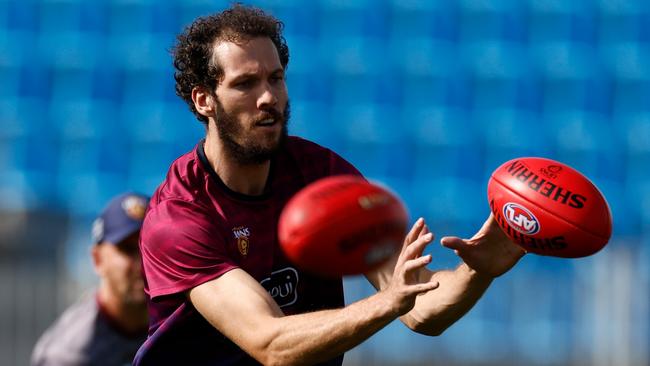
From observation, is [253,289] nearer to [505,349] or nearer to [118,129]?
[505,349]

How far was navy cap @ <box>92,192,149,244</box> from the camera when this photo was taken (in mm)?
7148

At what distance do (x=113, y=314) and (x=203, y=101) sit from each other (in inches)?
95.1

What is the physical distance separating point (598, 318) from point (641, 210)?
8.71 ft

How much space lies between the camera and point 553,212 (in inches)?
180

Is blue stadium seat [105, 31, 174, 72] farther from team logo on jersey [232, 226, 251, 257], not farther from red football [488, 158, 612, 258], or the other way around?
red football [488, 158, 612, 258]

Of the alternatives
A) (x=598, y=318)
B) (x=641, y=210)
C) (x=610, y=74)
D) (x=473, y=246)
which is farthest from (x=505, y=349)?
(x=473, y=246)

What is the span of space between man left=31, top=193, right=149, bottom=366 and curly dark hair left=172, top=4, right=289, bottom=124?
6.73 ft

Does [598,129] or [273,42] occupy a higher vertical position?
[273,42]

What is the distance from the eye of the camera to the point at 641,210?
12031 millimetres

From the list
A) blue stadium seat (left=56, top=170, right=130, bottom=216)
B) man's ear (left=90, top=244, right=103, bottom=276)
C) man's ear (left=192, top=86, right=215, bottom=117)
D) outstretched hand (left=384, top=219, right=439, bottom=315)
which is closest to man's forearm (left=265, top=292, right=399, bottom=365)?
outstretched hand (left=384, top=219, right=439, bottom=315)

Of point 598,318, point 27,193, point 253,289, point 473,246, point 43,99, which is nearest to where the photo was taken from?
point 253,289

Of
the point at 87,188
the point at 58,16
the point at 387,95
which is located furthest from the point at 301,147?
the point at 58,16

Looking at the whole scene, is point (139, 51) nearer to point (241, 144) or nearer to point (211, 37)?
point (211, 37)

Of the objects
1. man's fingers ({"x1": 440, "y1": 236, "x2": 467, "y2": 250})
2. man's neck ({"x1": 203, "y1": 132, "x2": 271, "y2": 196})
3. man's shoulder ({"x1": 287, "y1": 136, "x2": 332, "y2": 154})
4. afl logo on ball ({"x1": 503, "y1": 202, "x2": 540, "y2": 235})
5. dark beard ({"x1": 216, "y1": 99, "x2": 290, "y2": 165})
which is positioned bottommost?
man's fingers ({"x1": 440, "y1": 236, "x2": 467, "y2": 250})
